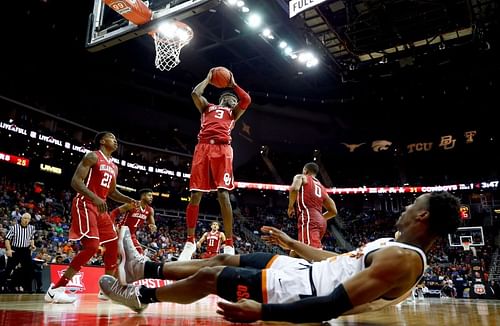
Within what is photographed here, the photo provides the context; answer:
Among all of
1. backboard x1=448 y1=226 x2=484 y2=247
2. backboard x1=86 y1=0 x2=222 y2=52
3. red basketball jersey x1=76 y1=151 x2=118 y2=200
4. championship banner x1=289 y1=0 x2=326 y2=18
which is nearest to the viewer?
red basketball jersey x1=76 y1=151 x2=118 y2=200

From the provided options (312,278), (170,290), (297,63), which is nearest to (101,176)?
(170,290)

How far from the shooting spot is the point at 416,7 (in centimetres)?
1146

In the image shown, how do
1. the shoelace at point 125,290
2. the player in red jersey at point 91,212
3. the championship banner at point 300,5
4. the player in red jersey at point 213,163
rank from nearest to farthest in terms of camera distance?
the shoelace at point 125,290, the player in red jersey at point 91,212, the player in red jersey at point 213,163, the championship banner at point 300,5

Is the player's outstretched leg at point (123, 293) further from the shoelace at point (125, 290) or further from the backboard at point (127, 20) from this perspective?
the backboard at point (127, 20)

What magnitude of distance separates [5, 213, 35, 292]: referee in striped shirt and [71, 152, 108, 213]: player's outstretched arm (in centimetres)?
457

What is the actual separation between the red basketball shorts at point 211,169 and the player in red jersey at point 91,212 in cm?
97

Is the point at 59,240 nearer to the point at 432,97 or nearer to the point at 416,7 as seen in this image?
the point at 416,7

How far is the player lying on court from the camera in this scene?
176 centimetres

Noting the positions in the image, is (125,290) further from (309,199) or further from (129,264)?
(309,199)

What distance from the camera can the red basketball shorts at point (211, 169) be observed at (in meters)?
4.79

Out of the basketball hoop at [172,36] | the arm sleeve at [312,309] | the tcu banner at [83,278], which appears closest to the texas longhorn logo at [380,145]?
the basketball hoop at [172,36]

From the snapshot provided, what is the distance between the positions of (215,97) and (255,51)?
16.9 feet

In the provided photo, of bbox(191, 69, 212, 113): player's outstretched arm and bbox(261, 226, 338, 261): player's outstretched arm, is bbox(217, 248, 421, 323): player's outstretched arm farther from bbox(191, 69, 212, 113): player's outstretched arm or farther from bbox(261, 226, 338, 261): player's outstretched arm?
bbox(191, 69, 212, 113): player's outstretched arm

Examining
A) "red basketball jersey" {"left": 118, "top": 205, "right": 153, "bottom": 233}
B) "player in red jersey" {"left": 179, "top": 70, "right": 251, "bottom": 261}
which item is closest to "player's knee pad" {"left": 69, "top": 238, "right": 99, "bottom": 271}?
"player in red jersey" {"left": 179, "top": 70, "right": 251, "bottom": 261}
